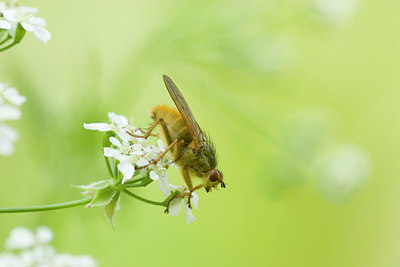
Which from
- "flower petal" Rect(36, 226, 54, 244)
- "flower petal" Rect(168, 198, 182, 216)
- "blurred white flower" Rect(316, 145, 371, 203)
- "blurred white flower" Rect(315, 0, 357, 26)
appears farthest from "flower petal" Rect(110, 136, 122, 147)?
"blurred white flower" Rect(315, 0, 357, 26)

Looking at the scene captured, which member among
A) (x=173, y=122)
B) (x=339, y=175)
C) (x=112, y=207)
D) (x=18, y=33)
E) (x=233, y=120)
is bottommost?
(x=233, y=120)

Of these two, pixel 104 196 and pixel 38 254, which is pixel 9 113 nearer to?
pixel 104 196

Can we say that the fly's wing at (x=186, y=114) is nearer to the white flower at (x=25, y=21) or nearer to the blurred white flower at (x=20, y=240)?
the white flower at (x=25, y=21)

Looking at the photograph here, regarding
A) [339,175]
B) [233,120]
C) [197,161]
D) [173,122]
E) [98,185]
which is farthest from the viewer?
[233,120]

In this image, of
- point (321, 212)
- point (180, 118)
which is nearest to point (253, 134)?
point (321, 212)

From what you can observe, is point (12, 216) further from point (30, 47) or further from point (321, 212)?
point (321, 212)

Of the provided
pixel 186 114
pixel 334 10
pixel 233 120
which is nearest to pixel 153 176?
pixel 186 114

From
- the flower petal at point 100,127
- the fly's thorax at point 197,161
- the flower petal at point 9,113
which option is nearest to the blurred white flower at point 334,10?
the fly's thorax at point 197,161
